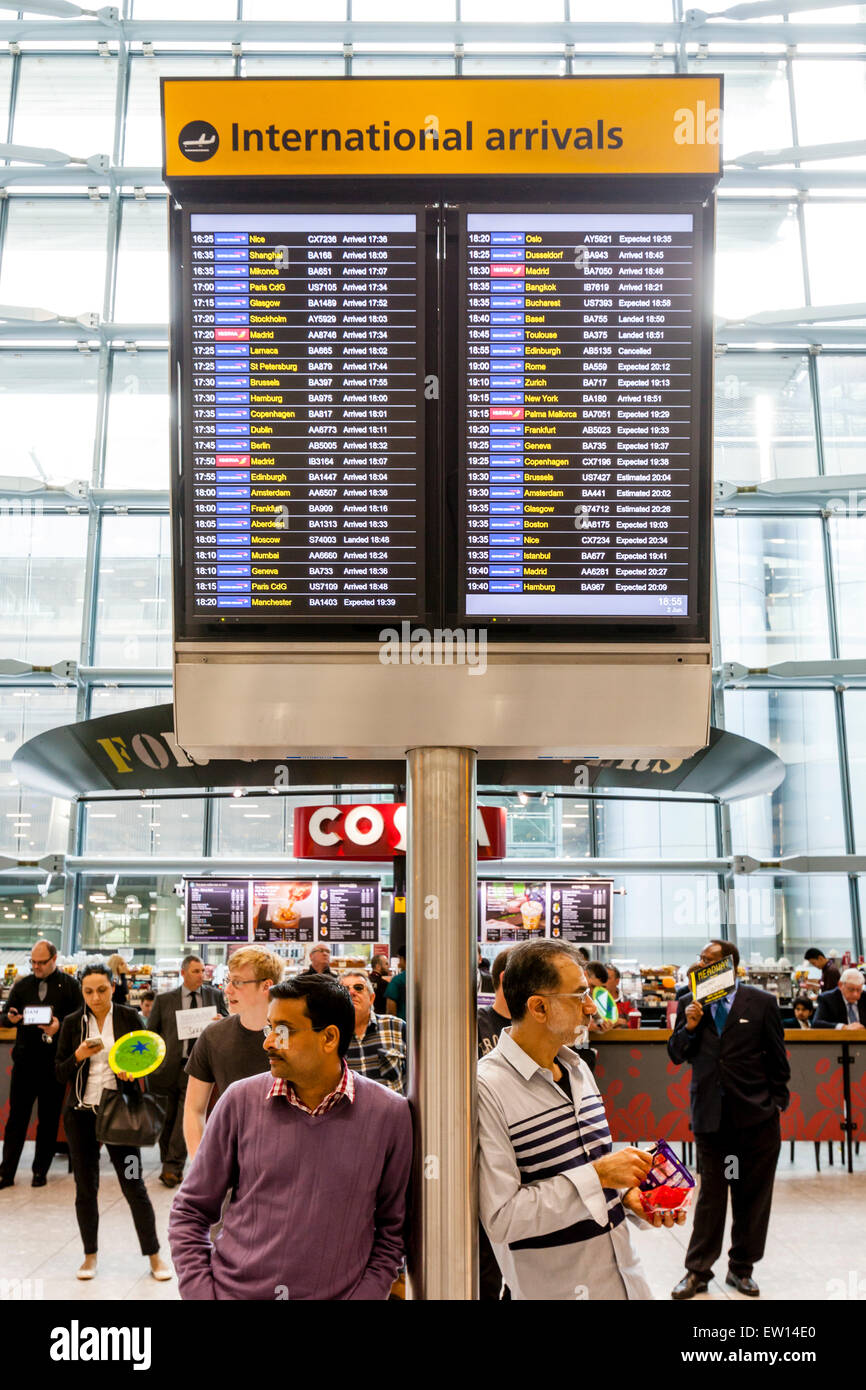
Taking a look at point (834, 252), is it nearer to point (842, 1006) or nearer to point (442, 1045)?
point (842, 1006)

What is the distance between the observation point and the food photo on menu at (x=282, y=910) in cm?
1364

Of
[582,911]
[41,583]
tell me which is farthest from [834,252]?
[41,583]

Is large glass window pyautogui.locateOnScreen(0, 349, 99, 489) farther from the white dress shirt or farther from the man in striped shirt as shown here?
the man in striped shirt

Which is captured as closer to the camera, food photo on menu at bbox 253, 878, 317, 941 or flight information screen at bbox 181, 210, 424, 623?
flight information screen at bbox 181, 210, 424, 623

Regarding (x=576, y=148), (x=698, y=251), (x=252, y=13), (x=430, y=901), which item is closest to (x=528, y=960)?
(x=430, y=901)

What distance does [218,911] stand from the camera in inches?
537

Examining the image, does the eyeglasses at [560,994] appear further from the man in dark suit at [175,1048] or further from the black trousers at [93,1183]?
the man in dark suit at [175,1048]

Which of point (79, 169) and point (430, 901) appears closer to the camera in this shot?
point (430, 901)

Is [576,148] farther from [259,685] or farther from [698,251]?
[259,685]

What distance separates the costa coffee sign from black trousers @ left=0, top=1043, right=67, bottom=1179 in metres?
3.62

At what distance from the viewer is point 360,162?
2557 millimetres

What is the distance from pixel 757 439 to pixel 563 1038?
16.3 meters

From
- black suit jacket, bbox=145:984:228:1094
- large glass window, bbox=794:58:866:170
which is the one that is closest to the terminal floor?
black suit jacket, bbox=145:984:228:1094

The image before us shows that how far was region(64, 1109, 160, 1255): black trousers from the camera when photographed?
6246 mm
